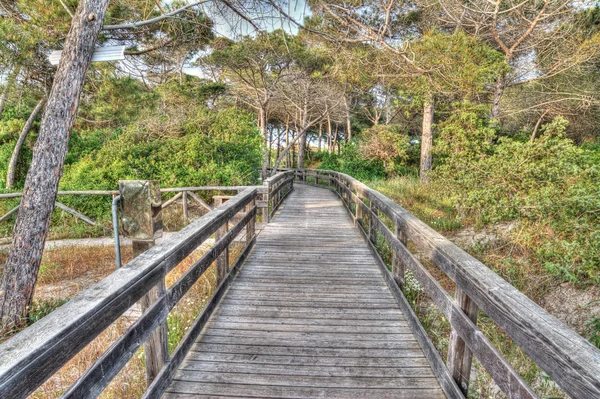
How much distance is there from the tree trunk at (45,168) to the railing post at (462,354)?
4.85 m

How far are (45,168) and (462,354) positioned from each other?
4.96 metres

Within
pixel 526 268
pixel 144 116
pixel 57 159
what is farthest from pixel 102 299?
pixel 144 116

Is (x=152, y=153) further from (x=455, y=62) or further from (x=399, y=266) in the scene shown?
(x=399, y=266)

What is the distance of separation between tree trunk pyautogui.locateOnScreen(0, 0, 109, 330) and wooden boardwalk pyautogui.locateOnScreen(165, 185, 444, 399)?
284 cm

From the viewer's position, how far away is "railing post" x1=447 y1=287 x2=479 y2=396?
1.77m

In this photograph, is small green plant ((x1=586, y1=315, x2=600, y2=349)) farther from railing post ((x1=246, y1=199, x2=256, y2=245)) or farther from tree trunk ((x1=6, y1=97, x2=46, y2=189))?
tree trunk ((x1=6, y1=97, x2=46, y2=189))

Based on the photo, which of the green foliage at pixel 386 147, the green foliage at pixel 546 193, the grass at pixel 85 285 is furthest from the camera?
the green foliage at pixel 386 147

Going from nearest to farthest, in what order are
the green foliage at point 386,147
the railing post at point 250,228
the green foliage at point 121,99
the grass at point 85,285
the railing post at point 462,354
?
the railing post at point 462,354
the grass at point 85,285
the railing post at point 250,228
the green foliage at point 121,99
the green foliage at point 386,147

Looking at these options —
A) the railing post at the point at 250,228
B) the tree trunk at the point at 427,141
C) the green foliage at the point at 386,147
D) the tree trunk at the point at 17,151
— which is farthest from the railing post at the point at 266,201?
the green foliage at the point at 386,147

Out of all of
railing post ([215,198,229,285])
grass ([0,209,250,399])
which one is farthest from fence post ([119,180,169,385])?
grass ([0,209,250,399])

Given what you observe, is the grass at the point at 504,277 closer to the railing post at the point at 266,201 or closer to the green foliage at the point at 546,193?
the green foliage at the point at 546,193

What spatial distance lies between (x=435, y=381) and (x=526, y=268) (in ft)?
11.9

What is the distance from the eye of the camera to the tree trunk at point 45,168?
411 cm

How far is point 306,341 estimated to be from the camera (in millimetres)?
2459
